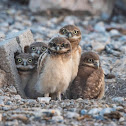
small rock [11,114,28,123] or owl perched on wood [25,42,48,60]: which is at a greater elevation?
owl perched on wood [25,42,48,60]

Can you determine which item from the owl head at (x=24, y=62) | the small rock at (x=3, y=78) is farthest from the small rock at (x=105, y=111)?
the owl head at (x=24, y=62)

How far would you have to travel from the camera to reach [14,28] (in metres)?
11.4

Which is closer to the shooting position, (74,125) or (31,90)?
(74,125)

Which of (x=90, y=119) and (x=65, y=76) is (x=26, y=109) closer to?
(x=90, y=119)

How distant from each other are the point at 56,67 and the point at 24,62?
88 cm

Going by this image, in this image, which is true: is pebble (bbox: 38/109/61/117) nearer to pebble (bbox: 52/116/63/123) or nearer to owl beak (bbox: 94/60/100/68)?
pebble (bbox: 52/116/63/123)

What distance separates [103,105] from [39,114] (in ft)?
3.47

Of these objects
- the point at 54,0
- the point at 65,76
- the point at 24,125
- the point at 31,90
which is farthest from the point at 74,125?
the point at 54,0

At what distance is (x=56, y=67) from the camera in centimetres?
590

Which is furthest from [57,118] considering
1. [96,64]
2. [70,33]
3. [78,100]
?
[70,33]

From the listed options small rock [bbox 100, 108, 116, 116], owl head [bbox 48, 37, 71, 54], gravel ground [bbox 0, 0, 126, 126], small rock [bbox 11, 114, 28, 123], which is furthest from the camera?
owl head [bbox 48, 37, 71, 54]

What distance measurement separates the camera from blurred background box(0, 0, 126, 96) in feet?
34.1

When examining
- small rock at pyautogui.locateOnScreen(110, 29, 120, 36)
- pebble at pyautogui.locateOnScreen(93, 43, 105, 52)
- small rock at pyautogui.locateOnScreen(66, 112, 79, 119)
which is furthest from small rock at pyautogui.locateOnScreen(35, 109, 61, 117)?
small rock at pyautogui.locateOnScreen(110, 29, 120, 36)

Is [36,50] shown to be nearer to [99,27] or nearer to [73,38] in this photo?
[73,38]
